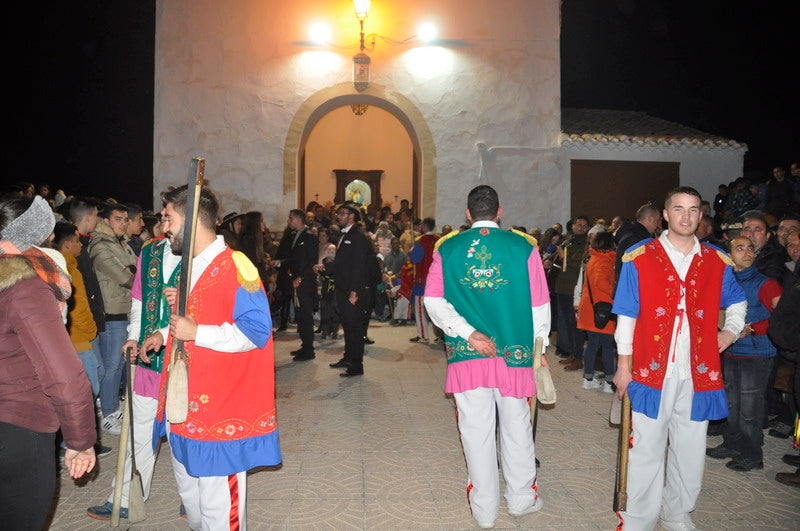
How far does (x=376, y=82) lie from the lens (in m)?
13.8

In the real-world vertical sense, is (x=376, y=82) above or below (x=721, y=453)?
above

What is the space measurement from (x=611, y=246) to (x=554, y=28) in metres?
8.48

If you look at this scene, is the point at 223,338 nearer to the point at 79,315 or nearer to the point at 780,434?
the point at 79,315

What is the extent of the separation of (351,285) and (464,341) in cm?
431

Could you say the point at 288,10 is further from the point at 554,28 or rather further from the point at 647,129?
the point at 647,129

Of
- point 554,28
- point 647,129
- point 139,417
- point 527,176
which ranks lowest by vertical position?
point 139,417

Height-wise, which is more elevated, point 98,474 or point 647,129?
point 647,129

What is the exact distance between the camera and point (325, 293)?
32.9 ft

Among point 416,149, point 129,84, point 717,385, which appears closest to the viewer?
point 717,385

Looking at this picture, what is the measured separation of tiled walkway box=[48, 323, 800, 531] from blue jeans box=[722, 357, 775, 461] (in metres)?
0.23

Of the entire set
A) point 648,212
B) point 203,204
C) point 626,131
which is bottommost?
point 203,204

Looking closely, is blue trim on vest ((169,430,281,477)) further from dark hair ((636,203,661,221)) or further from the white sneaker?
the white sneaker

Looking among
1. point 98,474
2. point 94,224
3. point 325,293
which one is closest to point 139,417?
point 98,474

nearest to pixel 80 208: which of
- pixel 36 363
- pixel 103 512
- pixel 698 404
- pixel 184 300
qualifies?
pixel 103 512
